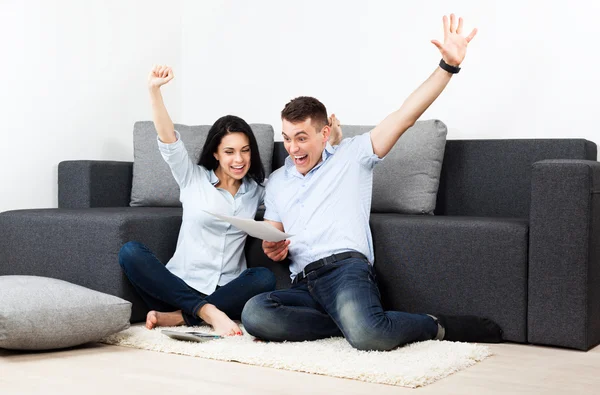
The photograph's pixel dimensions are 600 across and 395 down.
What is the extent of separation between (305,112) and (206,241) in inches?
26.0

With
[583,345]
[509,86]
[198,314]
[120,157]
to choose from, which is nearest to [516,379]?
[583,345]

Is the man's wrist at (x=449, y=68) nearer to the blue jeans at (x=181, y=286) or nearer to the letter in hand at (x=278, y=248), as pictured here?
the letter in hand at (x=278, y=248)

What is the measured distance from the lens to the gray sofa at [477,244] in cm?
273

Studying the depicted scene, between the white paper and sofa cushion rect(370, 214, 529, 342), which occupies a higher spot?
the white paper

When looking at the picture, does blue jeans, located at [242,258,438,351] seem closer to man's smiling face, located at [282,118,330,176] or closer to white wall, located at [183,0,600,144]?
man's smiling face, located at [282,118,330,176]

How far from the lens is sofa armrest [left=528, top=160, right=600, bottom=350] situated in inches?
106

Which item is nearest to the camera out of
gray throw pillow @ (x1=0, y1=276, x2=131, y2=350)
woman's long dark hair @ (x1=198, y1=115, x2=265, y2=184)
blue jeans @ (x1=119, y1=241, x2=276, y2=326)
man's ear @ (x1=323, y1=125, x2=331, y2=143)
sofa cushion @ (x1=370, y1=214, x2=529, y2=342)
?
gray throw pillow @ (x1=0, y1=276, x2=131, y2=350)

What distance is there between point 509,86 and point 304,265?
141 cm

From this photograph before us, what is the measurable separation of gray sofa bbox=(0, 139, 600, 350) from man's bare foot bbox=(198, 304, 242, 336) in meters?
0.35

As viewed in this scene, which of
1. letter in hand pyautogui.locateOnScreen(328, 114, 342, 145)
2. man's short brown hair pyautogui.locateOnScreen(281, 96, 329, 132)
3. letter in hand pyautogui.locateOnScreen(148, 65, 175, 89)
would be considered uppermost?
letter in hand pyautogui.locateOnScreen(148, 65, 175, 89)

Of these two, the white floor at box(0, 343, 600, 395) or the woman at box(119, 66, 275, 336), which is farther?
the woman at box(119, 66, 275, 336)

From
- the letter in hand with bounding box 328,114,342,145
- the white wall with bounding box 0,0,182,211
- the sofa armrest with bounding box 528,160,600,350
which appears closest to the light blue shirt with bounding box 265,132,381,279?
the letter in hand with bounding box 328,114,342,145

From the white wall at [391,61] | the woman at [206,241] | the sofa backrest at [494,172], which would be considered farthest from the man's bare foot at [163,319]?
the white wall at [391,61]

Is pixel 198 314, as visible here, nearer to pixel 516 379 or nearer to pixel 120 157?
pixel 516 379
